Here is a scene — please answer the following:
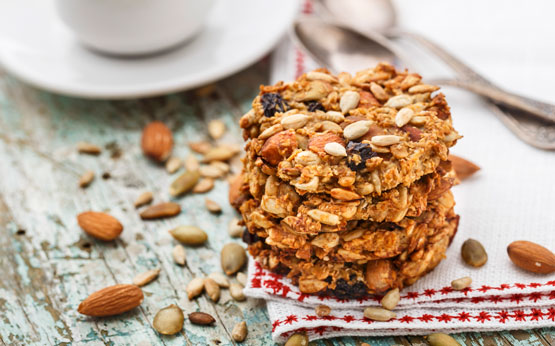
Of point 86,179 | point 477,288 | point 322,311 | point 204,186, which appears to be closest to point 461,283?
point 477,288

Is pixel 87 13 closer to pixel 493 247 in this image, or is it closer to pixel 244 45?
pixel 244 45

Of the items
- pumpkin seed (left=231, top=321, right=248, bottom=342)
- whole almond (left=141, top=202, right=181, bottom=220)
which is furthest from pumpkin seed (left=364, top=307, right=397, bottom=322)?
whole almond (left=141, top=202, right=181, bottom=220)

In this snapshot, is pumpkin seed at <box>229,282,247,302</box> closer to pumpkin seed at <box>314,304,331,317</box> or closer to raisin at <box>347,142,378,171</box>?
pumpkin seed at <box>314,304,331,317</box>

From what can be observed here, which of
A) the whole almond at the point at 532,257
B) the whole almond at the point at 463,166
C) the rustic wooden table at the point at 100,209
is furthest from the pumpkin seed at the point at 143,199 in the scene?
the whole almond at the point at 532,257

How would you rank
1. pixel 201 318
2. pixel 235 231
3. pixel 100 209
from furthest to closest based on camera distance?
pixel 100 209, pixel 235 231, pixel 201 318

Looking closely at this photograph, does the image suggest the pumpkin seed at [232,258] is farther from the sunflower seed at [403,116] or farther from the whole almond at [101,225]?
the sunflower seed at [403,116]

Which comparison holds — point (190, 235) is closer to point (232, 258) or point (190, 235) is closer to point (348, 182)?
point (232, 258)
